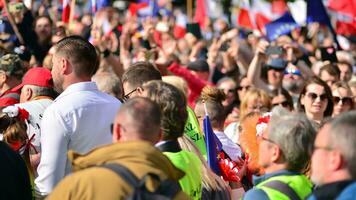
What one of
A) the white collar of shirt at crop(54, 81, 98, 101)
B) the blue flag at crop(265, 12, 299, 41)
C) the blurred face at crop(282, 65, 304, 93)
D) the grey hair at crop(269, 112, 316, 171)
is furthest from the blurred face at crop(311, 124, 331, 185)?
the blue flag at crop(265, 12, 299, 41)

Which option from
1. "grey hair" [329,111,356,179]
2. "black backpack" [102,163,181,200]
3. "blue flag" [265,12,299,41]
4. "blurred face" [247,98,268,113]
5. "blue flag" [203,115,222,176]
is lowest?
"blue flag" [265,12,299,41]

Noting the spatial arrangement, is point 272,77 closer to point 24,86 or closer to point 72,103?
point 24,86

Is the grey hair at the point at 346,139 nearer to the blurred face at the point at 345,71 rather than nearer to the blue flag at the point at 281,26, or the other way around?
the blurred face at the point at 345,71

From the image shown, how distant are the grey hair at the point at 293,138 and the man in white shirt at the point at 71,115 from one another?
4.75 feet

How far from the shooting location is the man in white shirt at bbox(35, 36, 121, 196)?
22.9ft

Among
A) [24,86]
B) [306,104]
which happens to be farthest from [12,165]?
[306,104]

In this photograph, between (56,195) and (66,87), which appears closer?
(56,195)

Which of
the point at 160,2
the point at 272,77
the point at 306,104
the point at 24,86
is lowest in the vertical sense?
the point at 160,2

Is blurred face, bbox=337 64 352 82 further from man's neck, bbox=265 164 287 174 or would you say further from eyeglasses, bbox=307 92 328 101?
man's neck, bbox=265 164 287 174

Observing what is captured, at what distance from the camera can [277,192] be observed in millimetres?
6094

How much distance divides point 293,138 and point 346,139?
1.01 metres

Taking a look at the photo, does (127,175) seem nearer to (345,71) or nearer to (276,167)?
(276,167)

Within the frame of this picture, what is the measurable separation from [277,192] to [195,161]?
0.69 m

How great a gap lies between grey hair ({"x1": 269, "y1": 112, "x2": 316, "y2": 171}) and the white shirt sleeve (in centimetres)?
152
